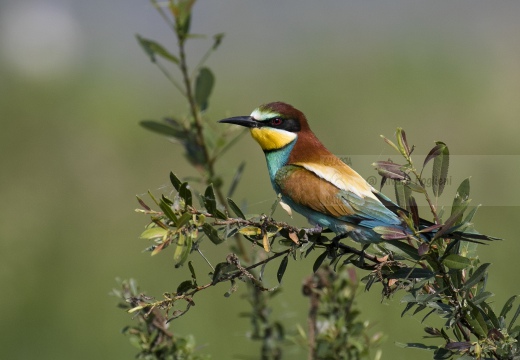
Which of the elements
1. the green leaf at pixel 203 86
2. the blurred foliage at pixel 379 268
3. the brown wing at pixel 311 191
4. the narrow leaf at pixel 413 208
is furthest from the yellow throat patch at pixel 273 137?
the narrow leaf at pixel 413 208

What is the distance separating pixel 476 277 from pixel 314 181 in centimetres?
71

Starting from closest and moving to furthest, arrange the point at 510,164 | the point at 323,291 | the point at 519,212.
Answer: the point at 323,291 < the point at 519,212 < the point at 510,164

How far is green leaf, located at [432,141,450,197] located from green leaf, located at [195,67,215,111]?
0.63 metres

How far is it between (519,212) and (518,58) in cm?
250

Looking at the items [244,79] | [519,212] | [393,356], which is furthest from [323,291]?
[244,79]

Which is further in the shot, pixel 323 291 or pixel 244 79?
pixel 244 79

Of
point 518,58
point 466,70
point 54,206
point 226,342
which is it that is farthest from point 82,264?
point 518,58

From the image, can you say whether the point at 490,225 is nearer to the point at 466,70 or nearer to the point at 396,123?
the point at 396,123

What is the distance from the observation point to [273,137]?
1.99 m

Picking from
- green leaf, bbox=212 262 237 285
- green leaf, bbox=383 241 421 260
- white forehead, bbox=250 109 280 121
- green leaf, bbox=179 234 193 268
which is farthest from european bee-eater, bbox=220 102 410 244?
green leaf, bbox=179 234 193 268

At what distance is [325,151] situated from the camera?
192cm

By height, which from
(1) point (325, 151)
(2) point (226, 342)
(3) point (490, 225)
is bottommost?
(2) point (226, 342)

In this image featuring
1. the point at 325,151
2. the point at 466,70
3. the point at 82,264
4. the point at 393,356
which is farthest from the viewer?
the point at 466,70

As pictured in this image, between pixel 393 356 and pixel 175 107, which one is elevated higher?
pixel 175 107
